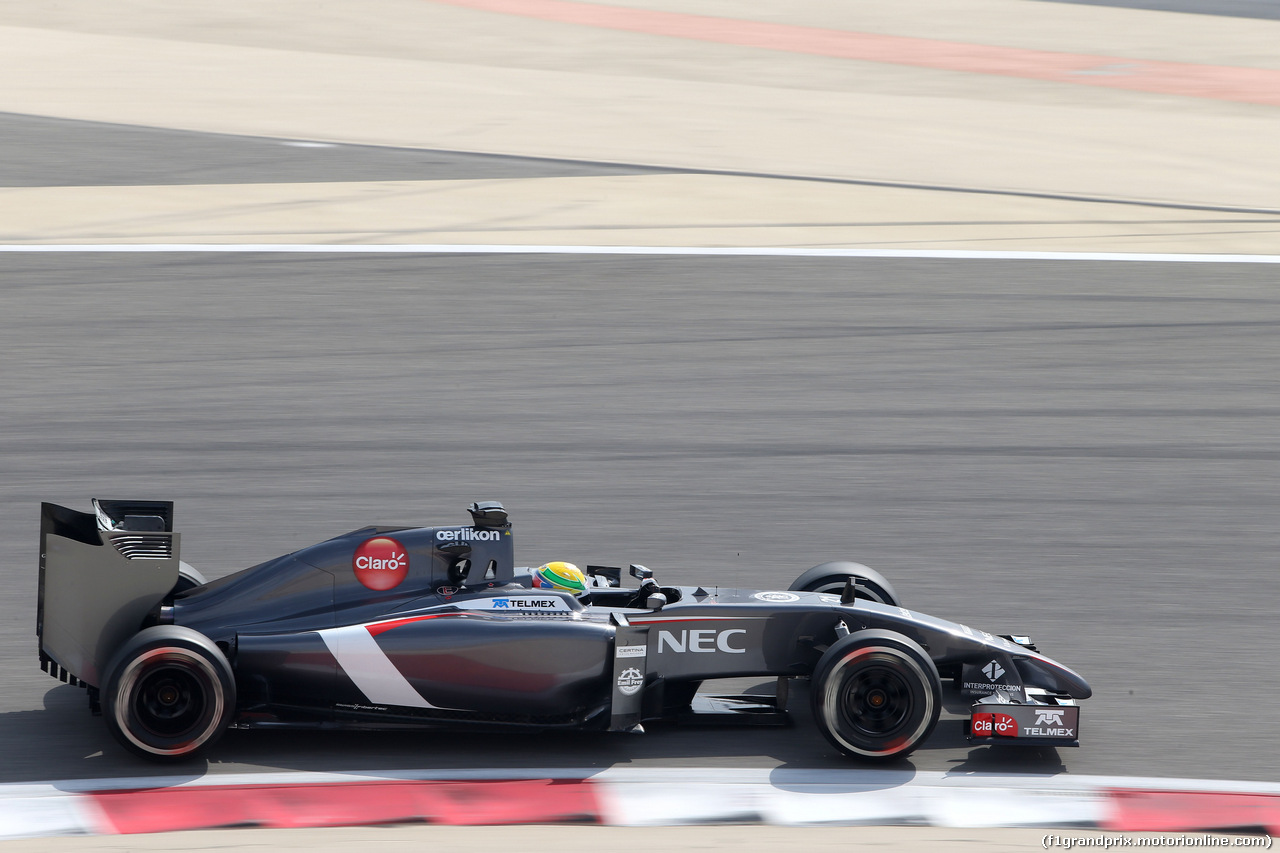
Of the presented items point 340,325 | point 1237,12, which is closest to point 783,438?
point 340,325

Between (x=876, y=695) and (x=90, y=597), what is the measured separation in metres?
2.81

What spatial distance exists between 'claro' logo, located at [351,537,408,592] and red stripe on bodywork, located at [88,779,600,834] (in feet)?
2.46

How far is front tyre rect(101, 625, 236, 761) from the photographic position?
495 cm

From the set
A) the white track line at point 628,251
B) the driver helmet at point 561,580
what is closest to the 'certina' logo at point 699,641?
the driver helmet at point 561,580

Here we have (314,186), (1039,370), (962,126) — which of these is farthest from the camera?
(962,126)

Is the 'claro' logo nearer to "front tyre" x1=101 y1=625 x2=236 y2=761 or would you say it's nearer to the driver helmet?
the driver helmet

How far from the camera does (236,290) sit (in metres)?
11.2

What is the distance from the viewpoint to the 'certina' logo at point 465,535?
5477 millimetres

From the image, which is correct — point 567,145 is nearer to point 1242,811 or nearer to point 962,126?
point 962,126

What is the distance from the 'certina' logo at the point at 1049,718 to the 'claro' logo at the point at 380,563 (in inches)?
92.8

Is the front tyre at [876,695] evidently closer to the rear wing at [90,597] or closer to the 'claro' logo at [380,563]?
the 'claro' logo at [380,563]

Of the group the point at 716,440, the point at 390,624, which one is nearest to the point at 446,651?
the point at 390,624

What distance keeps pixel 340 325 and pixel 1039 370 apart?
196 inches

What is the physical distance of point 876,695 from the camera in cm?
518
